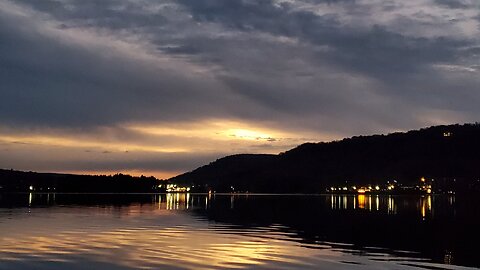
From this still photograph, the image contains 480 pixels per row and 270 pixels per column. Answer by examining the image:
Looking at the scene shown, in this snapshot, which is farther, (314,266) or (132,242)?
(132,242)

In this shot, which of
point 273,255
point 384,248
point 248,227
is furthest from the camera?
point 248,227

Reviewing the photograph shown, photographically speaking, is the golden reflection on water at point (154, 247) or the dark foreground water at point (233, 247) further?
the golden reflection on water at point (154, 247)

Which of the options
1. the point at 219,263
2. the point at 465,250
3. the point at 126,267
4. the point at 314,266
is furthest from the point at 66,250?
the point at 465,250

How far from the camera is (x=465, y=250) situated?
38.6 metres

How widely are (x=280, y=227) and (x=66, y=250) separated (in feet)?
81.9

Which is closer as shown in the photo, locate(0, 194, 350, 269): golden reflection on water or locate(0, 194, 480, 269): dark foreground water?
locate(0, 194, 480, 269): dark foreground water

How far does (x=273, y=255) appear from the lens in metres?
34.3

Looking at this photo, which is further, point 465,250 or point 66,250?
point 465,250

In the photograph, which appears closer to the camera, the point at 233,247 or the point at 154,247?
the point at 154,247

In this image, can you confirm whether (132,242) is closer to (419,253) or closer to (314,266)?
(314,266)

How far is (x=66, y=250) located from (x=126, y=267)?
776 cm

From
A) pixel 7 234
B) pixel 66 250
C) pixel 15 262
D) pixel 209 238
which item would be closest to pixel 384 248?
pixel 209 238

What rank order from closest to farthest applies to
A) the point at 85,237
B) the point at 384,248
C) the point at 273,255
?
the point at 273,255 → the point at 384,248 → the point at 85,237

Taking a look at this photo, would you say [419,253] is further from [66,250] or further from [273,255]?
[66,250]
